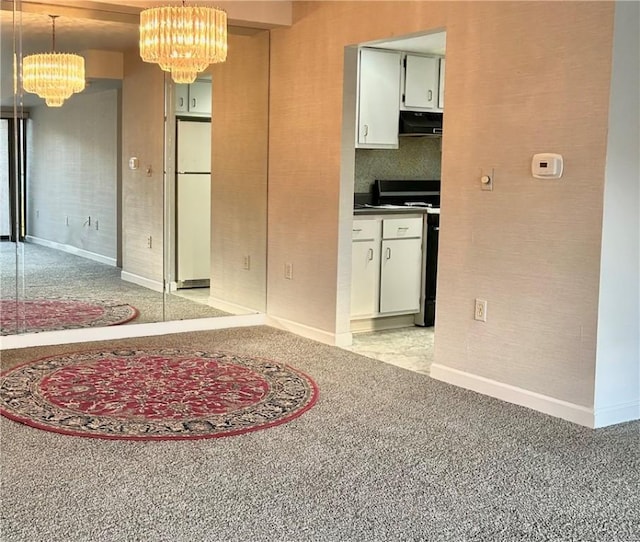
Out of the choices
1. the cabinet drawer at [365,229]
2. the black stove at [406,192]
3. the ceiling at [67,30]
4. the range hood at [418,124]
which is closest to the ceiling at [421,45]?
the ceiling at [67,30]

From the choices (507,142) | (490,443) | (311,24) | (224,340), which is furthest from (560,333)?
(311,24)

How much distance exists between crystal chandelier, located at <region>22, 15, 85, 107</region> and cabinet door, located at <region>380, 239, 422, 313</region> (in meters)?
2.38

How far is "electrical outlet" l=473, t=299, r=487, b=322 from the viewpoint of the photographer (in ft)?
14.7

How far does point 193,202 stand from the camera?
19.9ft

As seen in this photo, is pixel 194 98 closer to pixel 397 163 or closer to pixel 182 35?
pixel 182 35

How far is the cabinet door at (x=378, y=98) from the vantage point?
6.20m

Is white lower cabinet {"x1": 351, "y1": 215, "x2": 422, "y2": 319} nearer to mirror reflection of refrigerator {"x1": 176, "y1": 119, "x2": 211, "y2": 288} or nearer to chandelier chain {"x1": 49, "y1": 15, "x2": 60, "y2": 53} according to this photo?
mirror reflection of refrigerator {"x1": 176, "y1": 119, "x2": 211, "y2": 288}

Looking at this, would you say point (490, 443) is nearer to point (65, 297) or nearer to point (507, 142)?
point (507, 142)

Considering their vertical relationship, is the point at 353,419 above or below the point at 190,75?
below

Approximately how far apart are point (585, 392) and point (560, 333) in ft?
0.98

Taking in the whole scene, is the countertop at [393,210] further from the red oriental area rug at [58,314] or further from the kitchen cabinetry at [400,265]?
the red oriental area rug at [58,314]

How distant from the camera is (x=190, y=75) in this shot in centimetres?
552

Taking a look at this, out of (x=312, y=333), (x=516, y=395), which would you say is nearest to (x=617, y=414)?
(x=516, y=395)

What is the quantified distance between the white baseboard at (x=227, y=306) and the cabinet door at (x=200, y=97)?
53.3 inches
